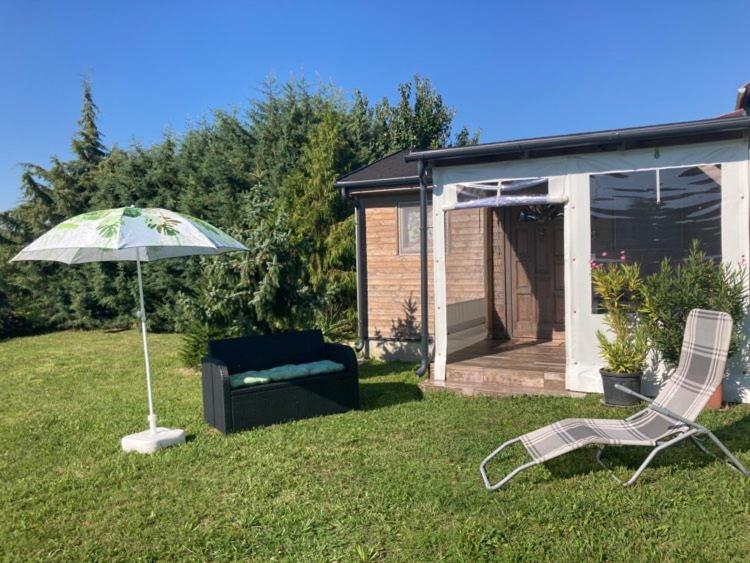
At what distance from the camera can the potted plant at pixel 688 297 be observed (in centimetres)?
576

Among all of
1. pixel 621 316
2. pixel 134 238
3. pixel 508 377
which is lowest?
pixel 508 377

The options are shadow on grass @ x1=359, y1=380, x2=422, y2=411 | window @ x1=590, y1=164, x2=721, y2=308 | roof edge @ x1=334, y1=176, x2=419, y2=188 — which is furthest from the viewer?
roof edge @ x1=334, y1=176, x2=419, y2=188

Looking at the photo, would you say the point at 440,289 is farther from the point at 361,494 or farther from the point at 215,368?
the point at 361,494

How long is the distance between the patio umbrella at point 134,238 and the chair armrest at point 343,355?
177 cm

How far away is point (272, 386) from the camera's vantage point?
5852 millimetres

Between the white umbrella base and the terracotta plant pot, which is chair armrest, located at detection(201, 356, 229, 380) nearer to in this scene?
the white umbrella base

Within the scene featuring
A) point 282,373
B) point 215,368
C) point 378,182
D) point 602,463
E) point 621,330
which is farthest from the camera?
point 378,182

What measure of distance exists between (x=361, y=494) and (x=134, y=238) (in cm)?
281

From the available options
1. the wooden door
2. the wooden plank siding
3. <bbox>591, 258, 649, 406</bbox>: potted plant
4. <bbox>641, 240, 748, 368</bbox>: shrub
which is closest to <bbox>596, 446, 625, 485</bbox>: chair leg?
<bbox>591, 258, 649, 406</bbox>: potted plant

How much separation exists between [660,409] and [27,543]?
4393 mm

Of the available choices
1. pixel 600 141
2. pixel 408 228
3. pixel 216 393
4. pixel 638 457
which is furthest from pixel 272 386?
pixel 408 228

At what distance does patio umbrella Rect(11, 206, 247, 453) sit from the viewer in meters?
4.63

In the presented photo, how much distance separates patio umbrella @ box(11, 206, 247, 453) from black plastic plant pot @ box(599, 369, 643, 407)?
169 inches

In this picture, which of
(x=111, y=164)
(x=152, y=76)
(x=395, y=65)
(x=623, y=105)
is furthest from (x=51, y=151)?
(x=623, y=105)
